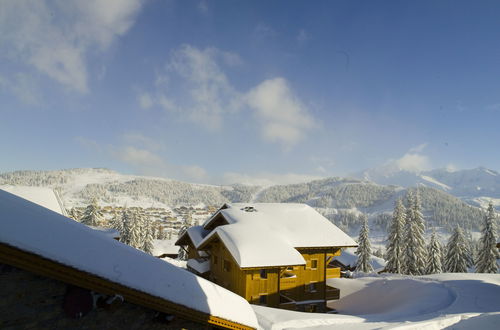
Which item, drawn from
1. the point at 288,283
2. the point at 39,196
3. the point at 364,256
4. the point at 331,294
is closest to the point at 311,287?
the point at 331,294

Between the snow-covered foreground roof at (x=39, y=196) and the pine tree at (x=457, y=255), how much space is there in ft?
161

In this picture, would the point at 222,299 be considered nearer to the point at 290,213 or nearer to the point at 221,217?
the point at 221,217

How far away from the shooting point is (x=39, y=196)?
2522 cm

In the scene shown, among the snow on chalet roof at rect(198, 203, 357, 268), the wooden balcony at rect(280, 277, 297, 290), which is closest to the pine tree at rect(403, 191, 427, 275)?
the snow on chalet roof at rect(198, 203, 357, 268)

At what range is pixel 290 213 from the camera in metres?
24.7

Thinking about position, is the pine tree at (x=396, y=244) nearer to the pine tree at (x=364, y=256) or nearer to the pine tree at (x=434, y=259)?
the pine tree at (x=364, y=256)

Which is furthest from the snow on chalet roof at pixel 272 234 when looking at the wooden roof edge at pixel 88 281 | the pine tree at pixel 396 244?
the pine tree at pixel 396 244

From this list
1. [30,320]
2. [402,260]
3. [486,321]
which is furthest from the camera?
[402,260]

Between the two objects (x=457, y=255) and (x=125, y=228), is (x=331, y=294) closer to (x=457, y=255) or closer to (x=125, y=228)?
(x=457, y=255)

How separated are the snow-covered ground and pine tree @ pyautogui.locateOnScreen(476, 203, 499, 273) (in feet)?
46.3

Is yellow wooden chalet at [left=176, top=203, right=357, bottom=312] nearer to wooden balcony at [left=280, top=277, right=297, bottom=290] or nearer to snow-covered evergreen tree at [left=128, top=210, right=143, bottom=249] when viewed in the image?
wooden balcony at [left=280, top=277, right=297, bottom=290]

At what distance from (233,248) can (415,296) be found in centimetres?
1395

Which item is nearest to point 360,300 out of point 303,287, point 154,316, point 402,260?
point 303,287

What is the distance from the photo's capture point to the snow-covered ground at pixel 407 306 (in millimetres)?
11758
